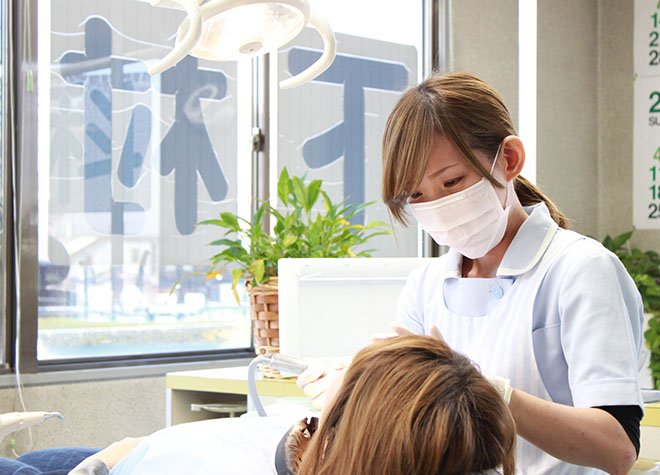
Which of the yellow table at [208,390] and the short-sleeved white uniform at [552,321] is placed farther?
the yellow table at [208,390]

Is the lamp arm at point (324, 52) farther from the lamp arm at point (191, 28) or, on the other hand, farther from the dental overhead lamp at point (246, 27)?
the lamp arm at point (191, 28)

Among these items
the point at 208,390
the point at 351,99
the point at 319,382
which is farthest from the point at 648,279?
the point at 319,382

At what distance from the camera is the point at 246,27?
4.98ft

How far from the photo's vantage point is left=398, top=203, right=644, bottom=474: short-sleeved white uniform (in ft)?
3.28

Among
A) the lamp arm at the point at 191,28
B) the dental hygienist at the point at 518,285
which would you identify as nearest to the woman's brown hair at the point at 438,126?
the dental hygienist at the point at 518,285

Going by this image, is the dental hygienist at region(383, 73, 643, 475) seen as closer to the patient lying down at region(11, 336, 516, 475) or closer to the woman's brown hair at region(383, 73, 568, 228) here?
the woman's brown hair at region(383, 73, 568, 228)

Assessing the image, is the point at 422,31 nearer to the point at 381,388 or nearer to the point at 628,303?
the point at 628,303

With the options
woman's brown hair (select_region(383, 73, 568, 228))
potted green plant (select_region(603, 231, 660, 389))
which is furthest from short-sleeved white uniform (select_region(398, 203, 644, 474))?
potted green plant (select_region(603, 231, 660, 389))

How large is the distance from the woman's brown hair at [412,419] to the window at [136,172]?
2.28 meters

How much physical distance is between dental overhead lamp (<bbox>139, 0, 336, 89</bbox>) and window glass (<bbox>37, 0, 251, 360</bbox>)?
1.62 m

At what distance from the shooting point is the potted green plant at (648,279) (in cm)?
409

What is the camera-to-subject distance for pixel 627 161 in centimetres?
465

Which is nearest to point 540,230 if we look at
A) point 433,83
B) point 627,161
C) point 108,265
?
point 433,83

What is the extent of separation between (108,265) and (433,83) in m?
2.25
